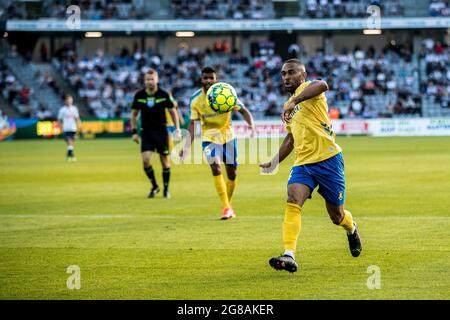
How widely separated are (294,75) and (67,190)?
Result: 12376mm

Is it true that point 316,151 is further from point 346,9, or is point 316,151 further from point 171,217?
point 346,9

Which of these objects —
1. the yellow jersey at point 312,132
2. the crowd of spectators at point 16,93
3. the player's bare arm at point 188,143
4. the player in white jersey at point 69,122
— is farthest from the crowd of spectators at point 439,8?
the yellow jersey at point 312,132

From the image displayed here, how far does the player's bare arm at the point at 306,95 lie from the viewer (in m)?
9.40

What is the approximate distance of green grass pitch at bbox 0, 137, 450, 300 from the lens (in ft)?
29.3

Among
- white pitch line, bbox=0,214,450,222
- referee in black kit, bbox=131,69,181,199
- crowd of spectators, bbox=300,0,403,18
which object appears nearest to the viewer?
white pitch line, bbox=0,214,450,222

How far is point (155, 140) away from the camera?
759 inches

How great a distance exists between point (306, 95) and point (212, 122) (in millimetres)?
6156

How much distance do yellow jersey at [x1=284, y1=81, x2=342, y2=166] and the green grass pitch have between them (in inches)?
49.0

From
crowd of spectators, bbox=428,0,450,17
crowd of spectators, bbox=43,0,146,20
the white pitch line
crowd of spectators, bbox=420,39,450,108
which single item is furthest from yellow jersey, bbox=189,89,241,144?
crowd of spectators, bbox=428,0,450,17

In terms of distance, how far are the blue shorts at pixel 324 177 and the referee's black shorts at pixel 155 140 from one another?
9.40m

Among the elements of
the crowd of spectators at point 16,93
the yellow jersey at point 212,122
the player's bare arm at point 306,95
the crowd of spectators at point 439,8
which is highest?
the crowd of spectators at point 439,8

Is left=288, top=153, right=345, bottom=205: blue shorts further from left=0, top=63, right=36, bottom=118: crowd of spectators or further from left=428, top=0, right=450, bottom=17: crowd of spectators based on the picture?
left=428, top=0, right=450, bottom=17: crowd of spectators

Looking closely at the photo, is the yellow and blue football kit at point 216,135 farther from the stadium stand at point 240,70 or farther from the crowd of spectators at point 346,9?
the crowd of spectators at point 346,9

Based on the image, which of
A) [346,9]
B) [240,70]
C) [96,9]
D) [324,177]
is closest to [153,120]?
[324,177]
